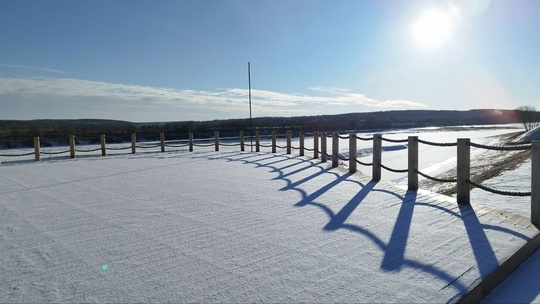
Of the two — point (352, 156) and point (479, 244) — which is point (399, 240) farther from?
point (352, 156)

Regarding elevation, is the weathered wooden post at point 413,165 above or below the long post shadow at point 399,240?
above

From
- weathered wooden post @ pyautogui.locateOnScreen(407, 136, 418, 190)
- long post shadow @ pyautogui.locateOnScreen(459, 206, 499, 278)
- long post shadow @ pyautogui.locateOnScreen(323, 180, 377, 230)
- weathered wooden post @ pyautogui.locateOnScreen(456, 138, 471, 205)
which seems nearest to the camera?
long post shadow @ pyautogui.locateOnScreen(459, 206, 499, 278)

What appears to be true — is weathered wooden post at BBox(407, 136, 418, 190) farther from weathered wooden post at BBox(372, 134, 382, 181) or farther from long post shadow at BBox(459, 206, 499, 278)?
long post shadow at BBox(459, 206, 499, 278)

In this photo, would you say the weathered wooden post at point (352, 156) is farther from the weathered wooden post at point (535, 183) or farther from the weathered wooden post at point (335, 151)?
the weathered wooden post at point (535, 183)

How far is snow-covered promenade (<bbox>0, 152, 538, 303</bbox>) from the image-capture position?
107 inches

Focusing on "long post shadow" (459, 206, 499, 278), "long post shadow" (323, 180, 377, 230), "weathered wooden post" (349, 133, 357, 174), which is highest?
"weathered wooden post" (349, 133, 357, 174)

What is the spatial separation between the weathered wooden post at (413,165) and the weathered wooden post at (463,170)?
3.45ft

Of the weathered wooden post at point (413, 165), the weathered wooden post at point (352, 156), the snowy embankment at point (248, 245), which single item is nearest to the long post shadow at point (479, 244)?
the snowy embankment at point (248, 245)

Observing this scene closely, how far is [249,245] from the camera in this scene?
3652mm

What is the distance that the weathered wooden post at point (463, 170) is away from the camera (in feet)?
18.2

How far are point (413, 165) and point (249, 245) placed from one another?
4361 millimetres

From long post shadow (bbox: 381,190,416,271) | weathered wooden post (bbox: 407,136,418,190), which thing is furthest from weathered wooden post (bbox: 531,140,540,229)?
weathered wooden post (bbox: 407,136,418,190)

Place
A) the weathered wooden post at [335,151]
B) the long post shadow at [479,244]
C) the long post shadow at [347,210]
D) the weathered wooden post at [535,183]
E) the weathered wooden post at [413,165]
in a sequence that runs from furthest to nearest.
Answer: the weathered wooden post at [335,151] → the weathered wooden post at [413,165] → the weathered wooden post at [535,183] → the long post shadow at [347,210] → the long post shadow at [479,244]

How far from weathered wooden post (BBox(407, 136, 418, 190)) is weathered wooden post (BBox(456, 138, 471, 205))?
3.45 feet
